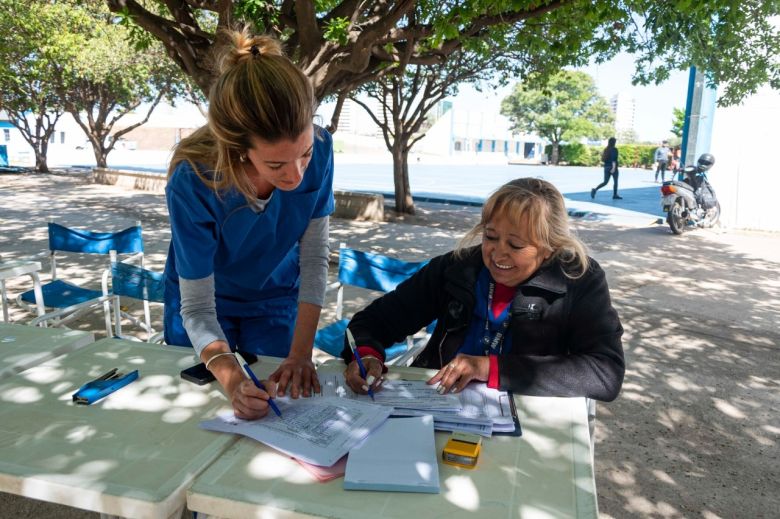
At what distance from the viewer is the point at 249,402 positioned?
153 cm

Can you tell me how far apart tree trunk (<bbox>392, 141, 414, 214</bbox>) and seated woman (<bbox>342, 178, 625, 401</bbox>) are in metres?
10.6

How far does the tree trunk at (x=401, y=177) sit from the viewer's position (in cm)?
1274

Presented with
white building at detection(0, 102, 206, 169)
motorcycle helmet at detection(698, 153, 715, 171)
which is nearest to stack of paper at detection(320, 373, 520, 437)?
motorcycle helmet at detection(698, 153, 715, 171)

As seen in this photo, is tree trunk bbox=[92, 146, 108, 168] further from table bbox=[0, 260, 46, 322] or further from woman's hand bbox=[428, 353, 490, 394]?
woman's hand bbox=[428, 353, 490, 394]

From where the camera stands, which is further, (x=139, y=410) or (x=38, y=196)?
(x=38, y=196)

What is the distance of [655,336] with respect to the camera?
5242 millimetres

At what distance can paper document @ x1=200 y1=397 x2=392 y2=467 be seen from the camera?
136 cm

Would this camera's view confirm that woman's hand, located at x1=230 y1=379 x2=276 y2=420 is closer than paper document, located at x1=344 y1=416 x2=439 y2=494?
No

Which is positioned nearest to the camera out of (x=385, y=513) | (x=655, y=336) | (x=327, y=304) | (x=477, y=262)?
(x=385, y=513)

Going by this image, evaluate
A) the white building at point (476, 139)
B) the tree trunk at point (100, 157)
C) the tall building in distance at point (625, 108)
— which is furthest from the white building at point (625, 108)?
the tree trunk at point (100, 157)

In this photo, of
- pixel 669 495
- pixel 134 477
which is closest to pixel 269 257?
pixel 134 477

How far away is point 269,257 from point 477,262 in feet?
2.44

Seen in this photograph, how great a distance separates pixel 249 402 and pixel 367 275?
233 cm

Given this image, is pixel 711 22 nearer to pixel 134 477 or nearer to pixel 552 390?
pixel 552 390
